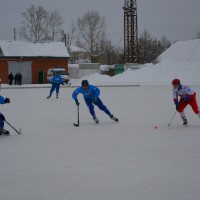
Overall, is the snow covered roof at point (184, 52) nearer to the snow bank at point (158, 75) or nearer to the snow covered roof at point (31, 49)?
the snow bank at point (158, 75)

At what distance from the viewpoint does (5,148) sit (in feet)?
21.5

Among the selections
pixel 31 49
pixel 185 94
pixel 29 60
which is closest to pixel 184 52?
pixel 31 49

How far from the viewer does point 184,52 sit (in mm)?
46344

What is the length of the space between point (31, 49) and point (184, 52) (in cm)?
1926

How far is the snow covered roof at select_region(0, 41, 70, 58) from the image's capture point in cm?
3716

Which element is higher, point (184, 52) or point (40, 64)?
point (184, 52)

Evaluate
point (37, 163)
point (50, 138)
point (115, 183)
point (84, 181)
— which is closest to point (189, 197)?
point (115, 183)

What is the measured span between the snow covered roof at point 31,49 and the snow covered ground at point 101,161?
1128 inches

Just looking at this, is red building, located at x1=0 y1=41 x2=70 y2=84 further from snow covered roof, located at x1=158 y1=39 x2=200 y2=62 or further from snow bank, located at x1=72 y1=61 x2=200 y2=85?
snow covered roof, located at x1=158 y1=39 x2=200 y2=62

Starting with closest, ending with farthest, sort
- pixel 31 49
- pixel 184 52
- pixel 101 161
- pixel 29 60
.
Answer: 1. pixel 101 161
2. pixel 29 60
3. pixel 31 49
4. pixel 184 52

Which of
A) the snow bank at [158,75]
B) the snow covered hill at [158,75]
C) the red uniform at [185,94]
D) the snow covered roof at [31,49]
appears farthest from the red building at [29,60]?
the red uniform at [185,94]

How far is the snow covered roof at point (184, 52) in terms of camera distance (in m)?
44.3

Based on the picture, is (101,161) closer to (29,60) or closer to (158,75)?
(158,75)

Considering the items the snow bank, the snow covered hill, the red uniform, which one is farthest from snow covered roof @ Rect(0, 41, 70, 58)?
the red uniform
